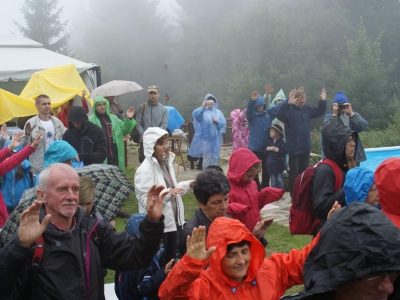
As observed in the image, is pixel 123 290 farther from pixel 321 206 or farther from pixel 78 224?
pixel 321 206

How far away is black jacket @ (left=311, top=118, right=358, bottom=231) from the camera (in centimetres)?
384

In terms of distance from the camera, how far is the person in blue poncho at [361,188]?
3.63 m

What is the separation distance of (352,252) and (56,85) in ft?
33.9

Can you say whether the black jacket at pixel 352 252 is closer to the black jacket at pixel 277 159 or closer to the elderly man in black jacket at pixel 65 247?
the elderly man in black jacket at pixel 65 247

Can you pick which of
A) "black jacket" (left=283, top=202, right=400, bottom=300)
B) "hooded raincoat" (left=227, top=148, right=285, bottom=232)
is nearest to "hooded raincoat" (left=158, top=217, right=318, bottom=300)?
"black jacket" (left=283, top=202, right=400, bottom=300)

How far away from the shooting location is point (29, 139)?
6.59 m

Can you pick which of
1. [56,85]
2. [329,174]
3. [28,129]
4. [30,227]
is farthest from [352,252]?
[56,85]

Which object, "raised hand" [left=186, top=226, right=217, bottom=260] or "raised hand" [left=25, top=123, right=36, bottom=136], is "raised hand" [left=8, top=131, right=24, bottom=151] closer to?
"raised hand" [left=25, top=123, right=36, bottom=136]

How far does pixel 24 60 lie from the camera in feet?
46.5

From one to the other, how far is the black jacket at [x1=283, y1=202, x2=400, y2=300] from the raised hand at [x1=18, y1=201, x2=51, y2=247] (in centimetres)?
137

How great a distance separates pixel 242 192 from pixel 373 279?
281cm

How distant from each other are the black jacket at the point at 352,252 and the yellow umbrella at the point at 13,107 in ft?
26.7

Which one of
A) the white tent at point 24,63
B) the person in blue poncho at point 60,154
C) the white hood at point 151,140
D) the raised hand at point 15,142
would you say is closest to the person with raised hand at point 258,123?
the white hood at point 151,140

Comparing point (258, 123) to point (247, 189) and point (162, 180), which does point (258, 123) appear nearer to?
point (162, 180)
